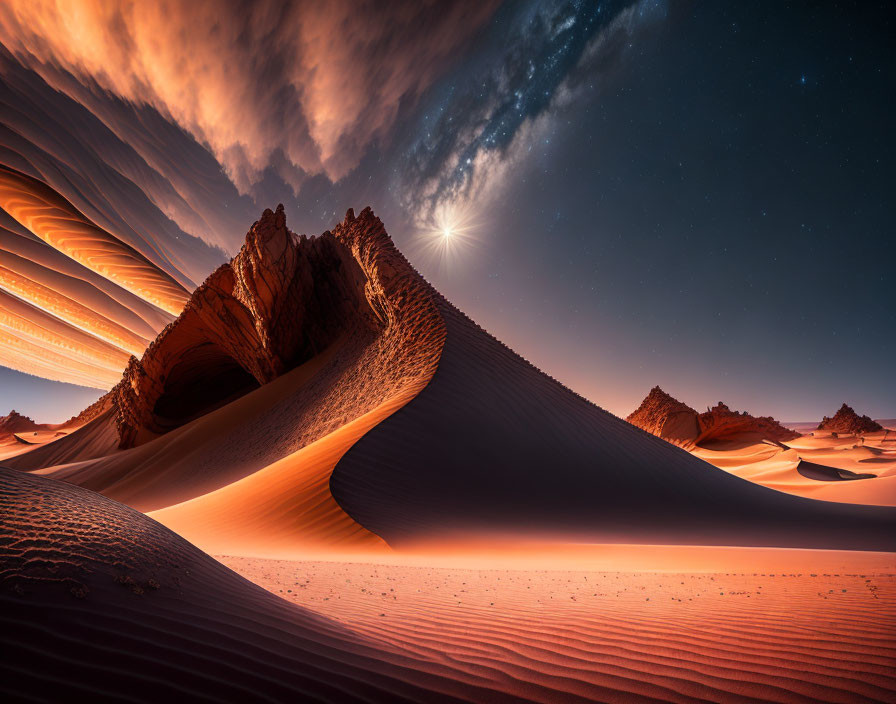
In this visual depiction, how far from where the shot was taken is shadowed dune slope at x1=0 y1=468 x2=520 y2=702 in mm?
1381

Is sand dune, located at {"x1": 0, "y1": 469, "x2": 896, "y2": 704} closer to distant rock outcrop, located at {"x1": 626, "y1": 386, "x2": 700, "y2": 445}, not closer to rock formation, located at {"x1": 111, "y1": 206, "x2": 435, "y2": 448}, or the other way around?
rock formation, located at {"x1": 111, "y1": 206, "x2": 435, "y2": 448}

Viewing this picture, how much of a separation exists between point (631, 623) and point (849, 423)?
5351 cm

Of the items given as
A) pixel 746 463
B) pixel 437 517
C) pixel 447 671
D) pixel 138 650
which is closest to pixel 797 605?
pixel 447 671

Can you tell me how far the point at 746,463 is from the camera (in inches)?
1050

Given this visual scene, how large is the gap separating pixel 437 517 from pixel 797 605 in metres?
5.17

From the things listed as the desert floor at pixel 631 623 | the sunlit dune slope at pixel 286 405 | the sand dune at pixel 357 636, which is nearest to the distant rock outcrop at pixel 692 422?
the sunlit dune slope at pixel 286 405

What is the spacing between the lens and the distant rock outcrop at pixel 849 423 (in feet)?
128

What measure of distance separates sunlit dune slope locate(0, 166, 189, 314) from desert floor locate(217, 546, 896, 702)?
15.0m

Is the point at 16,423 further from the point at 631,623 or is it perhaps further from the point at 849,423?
the point at 849,423

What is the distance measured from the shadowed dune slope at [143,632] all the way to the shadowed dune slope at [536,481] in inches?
179

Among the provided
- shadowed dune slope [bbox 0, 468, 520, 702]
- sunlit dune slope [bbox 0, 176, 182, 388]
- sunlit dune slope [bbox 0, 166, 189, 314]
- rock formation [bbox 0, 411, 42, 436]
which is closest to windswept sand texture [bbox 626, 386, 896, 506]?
shadowed dune slope [bbox 0, 468, 520, 702]

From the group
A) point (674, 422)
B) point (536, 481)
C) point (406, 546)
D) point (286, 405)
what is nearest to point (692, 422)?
point (674, 422)

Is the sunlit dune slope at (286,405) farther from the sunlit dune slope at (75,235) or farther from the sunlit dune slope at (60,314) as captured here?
the sunlit dune slope at (60,314)

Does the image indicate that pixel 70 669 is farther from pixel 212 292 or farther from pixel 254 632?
pixel 212 292
